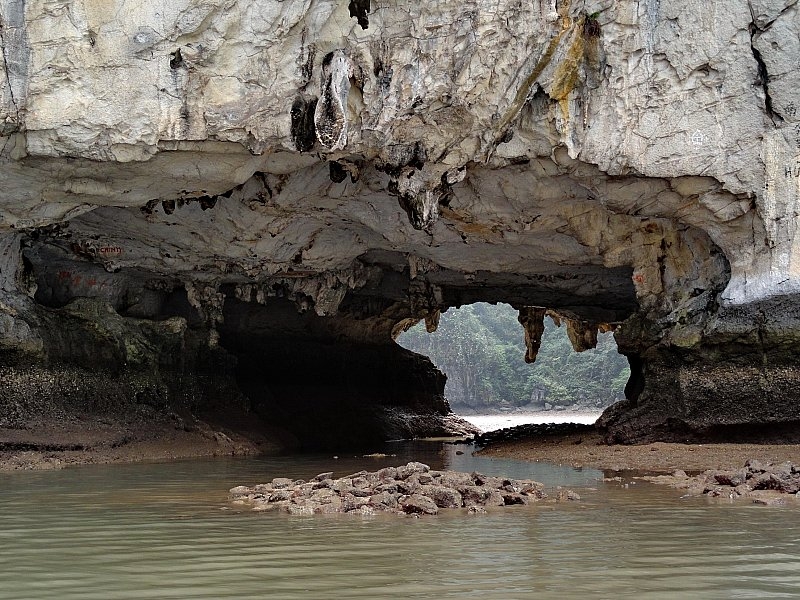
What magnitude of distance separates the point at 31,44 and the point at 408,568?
7.26 m

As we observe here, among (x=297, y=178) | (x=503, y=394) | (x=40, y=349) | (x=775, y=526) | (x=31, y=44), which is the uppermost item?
(x=31, y=44)

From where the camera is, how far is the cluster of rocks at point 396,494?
22.3 feet

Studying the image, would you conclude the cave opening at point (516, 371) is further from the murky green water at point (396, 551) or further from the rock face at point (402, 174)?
the murky green water at point (396, 551)

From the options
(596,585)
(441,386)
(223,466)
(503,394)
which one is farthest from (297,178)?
(503,394)

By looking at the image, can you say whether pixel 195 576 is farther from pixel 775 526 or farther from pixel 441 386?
pixel 441 386

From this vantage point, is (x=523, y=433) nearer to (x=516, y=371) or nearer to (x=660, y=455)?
(x=660, y=455)

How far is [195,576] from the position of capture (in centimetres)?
440

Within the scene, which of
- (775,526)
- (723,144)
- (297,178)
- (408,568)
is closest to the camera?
(408,568)

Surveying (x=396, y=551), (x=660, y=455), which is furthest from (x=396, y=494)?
(x=660, y=455)

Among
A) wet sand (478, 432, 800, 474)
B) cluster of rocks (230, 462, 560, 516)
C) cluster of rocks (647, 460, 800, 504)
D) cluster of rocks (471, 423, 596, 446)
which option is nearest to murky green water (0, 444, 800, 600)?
cluster of rocks (230, 462, 560, 516)

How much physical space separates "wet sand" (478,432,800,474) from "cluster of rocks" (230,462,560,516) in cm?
334

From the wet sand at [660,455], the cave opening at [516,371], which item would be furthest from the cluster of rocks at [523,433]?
the cave opening at [516,371]

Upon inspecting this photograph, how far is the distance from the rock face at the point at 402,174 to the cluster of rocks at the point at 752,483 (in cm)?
378

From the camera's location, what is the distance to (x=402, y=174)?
1127 centimetres
